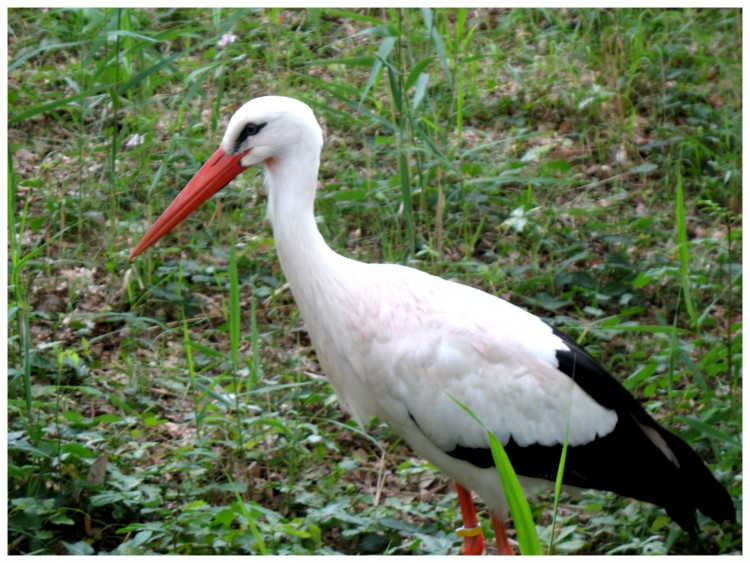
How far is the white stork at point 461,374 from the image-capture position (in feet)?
10.7

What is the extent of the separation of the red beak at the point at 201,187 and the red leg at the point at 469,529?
1324 mm

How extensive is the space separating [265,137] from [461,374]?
1.01 meters

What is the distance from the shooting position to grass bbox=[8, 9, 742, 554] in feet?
11.6

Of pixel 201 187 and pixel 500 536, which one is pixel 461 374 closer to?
pixel 500 536

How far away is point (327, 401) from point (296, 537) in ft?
2.71

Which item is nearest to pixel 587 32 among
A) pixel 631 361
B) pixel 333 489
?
pixel 631 361

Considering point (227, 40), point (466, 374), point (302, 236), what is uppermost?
point (227, 40)

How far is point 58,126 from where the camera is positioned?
19.0 feet

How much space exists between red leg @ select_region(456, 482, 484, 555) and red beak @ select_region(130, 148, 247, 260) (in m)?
1.32

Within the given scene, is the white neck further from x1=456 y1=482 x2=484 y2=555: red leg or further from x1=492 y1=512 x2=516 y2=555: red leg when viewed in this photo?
x1=492 y1=512 x2=516 y2=555: red leg

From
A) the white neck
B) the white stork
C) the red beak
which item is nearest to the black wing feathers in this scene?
the white stork

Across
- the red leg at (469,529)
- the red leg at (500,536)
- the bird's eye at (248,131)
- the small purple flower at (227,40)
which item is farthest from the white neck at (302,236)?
the small purple flower at (227,40)

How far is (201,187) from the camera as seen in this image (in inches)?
139

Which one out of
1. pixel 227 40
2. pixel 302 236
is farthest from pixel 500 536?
pixel 227 40
